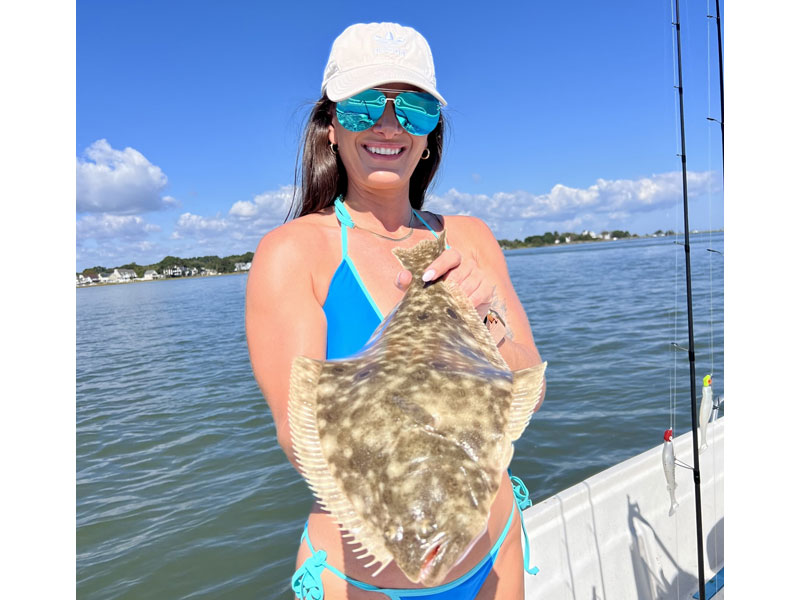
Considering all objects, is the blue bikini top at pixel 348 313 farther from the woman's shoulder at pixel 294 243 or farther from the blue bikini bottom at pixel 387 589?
the blue bikini bottom at pixel 387 589

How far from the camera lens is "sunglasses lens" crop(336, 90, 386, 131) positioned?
2084 mm

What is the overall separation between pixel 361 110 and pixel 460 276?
2.63 feet

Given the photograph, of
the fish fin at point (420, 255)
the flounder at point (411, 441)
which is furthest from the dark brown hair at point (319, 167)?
the flounder at point (411, 441)

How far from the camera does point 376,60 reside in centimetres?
205

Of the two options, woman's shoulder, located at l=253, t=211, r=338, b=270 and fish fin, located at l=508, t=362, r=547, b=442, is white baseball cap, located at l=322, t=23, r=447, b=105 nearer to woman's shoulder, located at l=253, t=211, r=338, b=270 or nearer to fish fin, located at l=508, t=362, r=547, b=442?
woman's shoulder, located at l=253, t=211, r=338, b=270

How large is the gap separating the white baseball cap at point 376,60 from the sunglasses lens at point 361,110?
49 millimetres

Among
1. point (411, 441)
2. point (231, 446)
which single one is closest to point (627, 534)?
point (411, 441)

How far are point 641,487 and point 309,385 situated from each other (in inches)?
203

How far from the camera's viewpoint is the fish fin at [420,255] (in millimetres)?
2012

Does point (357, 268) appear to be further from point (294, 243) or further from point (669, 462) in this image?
point (669, 462)
